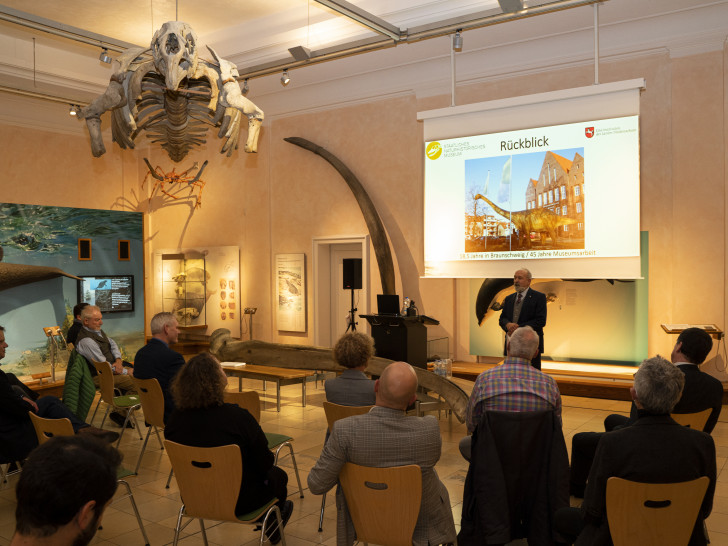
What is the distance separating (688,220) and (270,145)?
6724mm

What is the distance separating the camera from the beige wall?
759 centimetres

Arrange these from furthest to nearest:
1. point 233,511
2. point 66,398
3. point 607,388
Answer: point 607,388 → point 66,398 → point 233,511

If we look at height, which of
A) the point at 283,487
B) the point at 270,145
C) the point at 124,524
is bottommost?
the point at 124,524

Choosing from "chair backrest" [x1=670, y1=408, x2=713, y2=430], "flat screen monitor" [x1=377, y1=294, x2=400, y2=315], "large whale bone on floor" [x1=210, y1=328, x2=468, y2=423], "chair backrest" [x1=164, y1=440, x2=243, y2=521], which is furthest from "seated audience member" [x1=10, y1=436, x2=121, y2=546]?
"flat screen monitor" [x1=377, y1=294, x2=400, y2=315]

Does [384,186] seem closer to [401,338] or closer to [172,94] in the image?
[401,338]

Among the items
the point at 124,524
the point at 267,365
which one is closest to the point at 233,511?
the point at 124,524

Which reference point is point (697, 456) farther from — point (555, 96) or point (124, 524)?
point (555, 96)

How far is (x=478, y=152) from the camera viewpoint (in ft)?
26.3

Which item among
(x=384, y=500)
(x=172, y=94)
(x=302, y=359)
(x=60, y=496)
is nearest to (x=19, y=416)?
(x=172, y=94)

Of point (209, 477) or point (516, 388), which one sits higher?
point (516, 388)

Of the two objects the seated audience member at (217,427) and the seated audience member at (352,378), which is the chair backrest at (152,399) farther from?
the seated audience member at (217,427)

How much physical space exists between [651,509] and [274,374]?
5503mm

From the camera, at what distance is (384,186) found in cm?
983

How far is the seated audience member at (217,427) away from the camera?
327cm
